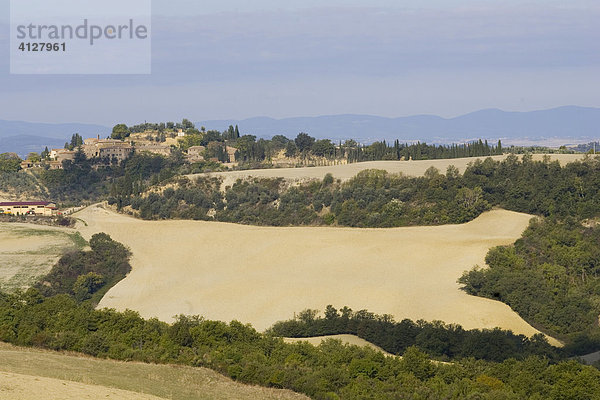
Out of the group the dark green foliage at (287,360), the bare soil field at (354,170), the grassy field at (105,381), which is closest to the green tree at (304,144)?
the bare soil field at (354,170)

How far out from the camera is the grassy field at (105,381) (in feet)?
84.2

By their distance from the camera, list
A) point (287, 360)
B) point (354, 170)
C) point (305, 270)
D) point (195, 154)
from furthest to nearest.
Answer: point (195, 154) < point (354, 170) < point (305, 270) < point (287, 360)

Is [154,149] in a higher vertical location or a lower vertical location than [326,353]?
higher

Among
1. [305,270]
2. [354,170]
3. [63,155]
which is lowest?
[305,270]

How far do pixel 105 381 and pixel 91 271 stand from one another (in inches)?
1581

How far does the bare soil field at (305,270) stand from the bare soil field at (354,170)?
523 inches

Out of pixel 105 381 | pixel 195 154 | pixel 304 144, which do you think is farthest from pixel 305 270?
pixel 195 154

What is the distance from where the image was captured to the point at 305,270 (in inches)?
2549

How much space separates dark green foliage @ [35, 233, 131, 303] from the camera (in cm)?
6400

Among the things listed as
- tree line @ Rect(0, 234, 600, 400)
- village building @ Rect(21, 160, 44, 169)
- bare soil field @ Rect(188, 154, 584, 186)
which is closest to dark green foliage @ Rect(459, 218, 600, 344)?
tree line @ Rect(0, 234, 600, 400)

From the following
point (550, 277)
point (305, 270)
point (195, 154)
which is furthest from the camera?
point (195, 154)

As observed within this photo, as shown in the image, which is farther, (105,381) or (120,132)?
(120,132)

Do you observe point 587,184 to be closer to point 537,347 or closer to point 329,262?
point 329,262

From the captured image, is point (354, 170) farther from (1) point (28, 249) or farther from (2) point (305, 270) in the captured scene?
(1) point (28, 249)
